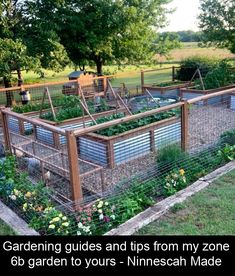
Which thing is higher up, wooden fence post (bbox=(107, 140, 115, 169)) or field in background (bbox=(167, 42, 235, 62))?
field in background (bbox=(167, 42, 235, 62))

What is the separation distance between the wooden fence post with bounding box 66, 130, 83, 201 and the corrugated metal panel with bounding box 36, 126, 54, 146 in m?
3.68

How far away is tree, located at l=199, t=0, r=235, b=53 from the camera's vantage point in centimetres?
1436

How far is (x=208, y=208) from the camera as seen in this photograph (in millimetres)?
3965

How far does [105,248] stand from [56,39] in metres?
10.5

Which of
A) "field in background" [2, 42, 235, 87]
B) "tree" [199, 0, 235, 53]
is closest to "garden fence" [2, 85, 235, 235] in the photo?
"field in background" [2, 42, 235, 87]

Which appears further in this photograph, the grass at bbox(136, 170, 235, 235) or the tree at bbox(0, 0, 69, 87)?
the tree at bbox(0, 0, 69, 87)

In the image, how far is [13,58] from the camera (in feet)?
37.5

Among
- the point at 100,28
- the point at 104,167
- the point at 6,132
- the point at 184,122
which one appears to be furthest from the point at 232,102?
the point at 6,132

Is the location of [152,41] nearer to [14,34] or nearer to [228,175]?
[14,34]

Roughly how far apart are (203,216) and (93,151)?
2.82m

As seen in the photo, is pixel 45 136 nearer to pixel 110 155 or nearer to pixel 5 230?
pixel 110 155

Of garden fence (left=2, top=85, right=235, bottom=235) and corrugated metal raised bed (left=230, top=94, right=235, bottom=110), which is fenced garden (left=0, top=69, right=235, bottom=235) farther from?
corrugated metal raised bed (left=230, top=94, right=235, bottom=110)

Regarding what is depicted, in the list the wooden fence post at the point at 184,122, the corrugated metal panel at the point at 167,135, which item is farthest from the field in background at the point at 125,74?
the wooden fence post at the point at 184,122

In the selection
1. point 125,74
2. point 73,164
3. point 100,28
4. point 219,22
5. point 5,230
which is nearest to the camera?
point 5,230
